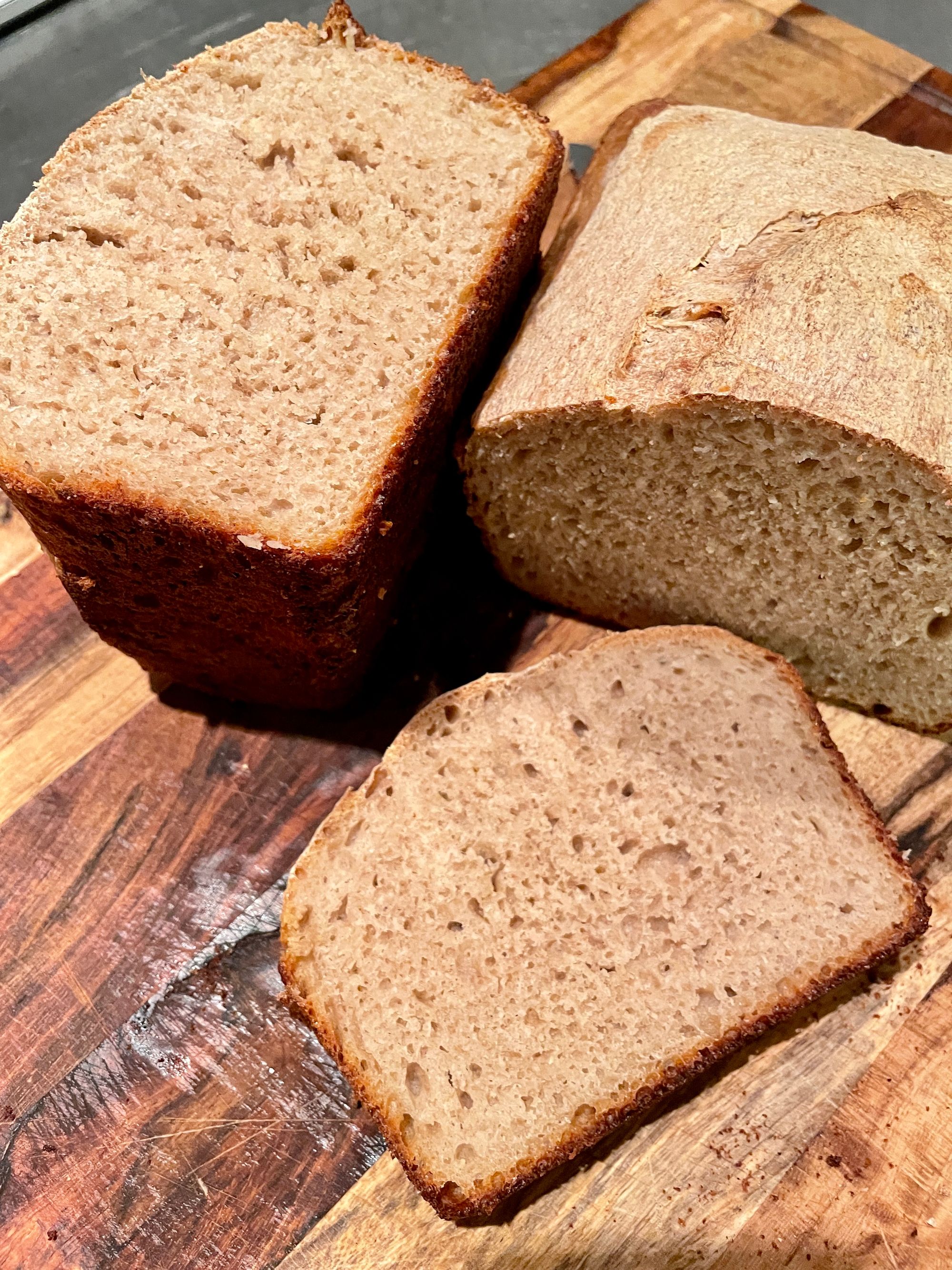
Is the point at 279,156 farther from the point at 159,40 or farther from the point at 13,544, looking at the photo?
the point at 159,40

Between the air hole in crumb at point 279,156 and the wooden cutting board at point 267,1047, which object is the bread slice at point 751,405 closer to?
the wooden cutting board at point 267,1047

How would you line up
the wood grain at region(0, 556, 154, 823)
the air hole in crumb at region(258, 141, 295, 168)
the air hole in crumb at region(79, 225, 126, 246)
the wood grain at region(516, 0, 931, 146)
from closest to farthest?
1. the air hole in crumb at region(79, 225, 126, 246)
2. the air hole in crumb at region(258, 141, 295, 168)
3. the wood grain at region(0, 556, 154, 823)
4. the wood grain at region(516, 0, 931, 146)

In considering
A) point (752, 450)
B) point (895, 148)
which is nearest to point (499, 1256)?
point (752, 450)

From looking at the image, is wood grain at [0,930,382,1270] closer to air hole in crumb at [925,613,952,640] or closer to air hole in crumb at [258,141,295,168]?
air hole in crumb at [925,613,952,640]

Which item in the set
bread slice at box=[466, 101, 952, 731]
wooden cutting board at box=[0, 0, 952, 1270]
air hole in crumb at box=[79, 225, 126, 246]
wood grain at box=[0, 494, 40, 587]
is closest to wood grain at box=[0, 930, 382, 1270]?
wooden cutting board at box=[0, 0, 952, 1270]

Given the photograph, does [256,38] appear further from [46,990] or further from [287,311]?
[46,990]

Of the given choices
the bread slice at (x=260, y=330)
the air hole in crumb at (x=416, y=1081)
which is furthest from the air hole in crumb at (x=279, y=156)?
the air hole in crumb at (x=416, y=1081)
